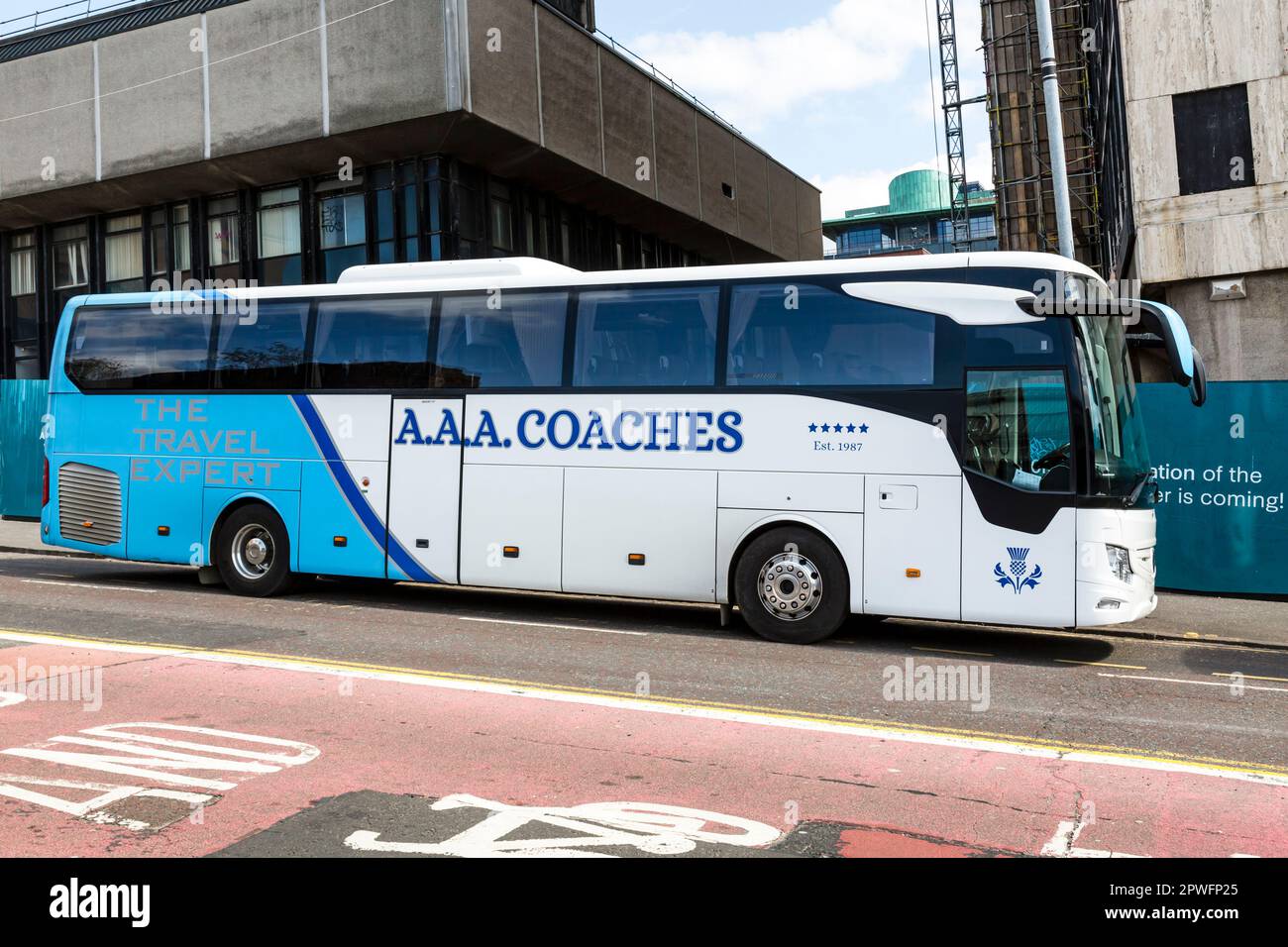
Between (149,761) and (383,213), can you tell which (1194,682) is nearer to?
(149,761)

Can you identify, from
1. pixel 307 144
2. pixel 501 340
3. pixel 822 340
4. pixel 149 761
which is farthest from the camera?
pixel 307 144

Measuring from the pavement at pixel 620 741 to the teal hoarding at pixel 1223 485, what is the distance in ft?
9.89

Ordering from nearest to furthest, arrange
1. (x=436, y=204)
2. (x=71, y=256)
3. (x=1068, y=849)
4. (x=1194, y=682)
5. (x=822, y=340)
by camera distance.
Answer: (x=1068, y=849)
(x=1194, y=682)
(x=822, y=340)
(x=436, y=204)
(x=71, y=256)

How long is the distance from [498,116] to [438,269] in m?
13.2

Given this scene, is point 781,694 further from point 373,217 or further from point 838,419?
point 373,217

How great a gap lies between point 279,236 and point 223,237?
1.92m

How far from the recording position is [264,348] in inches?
505

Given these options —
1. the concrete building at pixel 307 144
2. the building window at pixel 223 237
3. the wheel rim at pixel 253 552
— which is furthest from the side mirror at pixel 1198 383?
the building window at pixel 223 237

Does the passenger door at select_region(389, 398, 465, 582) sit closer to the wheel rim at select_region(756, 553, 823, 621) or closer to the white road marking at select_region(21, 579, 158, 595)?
the white road marking at select_region(21, 579, 158, 595)

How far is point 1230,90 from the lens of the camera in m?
18.6

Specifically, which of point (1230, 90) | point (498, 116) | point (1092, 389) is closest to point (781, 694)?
point (1092, 389)

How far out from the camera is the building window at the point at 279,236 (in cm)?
2764

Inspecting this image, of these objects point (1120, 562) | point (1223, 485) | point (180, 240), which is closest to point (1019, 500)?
point (1120, 562)
